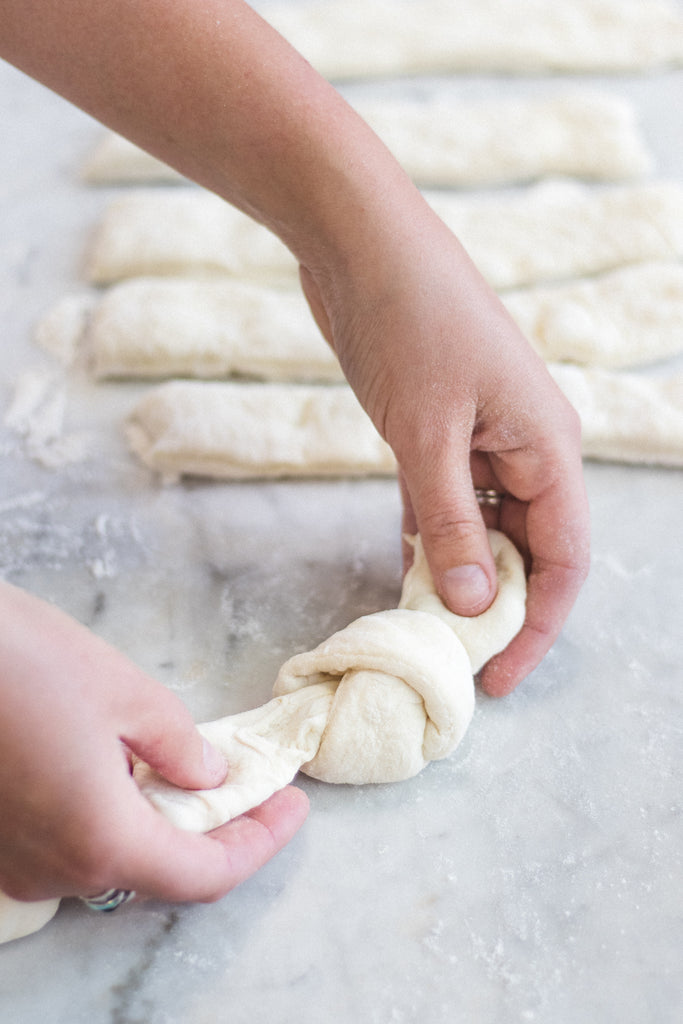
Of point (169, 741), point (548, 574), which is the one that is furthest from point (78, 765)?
point (548, 574)

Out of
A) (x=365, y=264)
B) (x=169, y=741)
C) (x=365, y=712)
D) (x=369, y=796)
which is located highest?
(x=365, y=264)

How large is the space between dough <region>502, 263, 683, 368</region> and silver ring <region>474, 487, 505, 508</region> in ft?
1.72

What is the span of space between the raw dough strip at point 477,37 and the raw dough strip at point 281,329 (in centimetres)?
101

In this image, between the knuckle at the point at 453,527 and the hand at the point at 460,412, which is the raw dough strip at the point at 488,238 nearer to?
the hand at the point at 460,412

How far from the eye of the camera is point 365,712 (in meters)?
1.19

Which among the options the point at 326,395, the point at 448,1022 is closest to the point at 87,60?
the point at 326,395

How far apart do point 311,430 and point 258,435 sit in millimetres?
99

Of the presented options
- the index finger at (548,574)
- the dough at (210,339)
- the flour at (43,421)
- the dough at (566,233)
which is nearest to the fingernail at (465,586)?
the index finger at (548,574)

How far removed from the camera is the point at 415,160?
226cm

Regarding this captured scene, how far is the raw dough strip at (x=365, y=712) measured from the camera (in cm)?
117

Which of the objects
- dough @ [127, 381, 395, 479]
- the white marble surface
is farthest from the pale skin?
dough @ [127, 381, 395, 479]

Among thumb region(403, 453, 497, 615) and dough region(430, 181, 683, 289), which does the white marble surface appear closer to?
thumb region(403, 453, 497, 615)

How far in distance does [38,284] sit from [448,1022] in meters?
1.73

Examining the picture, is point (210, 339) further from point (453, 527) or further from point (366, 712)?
point (366, 712)
